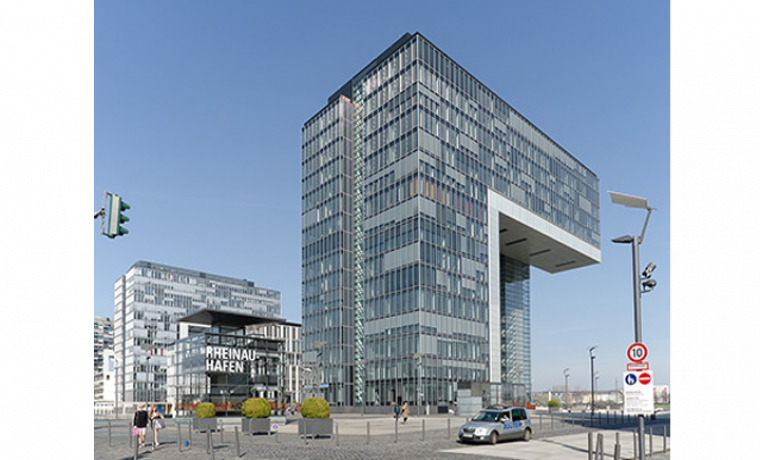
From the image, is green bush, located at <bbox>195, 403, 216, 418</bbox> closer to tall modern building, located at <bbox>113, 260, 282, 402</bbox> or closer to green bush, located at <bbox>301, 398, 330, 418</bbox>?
green bush, located at <bbox>301, 398, 330, 418</bbox>

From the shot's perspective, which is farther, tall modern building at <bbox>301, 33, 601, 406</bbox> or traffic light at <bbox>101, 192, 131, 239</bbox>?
tall modern building at <bbox>301, 33, 601, 406</bbox>

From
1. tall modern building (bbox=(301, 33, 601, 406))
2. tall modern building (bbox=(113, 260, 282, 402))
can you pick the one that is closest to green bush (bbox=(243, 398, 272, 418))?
tall modern building (bbox=(301, 33, 601, 406))

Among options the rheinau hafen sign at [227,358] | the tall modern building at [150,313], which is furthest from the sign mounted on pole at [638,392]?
the tall modern building at [150,313]

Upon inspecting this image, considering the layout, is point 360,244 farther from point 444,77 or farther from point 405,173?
point 444,77

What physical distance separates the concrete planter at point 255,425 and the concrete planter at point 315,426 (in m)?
3.25

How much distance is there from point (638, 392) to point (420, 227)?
200 ft

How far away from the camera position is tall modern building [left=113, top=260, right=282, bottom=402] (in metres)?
158

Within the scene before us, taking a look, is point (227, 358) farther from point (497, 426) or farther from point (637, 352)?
point (637, 352)

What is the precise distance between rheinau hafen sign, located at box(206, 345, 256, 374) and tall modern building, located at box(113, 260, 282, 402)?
10205 cm

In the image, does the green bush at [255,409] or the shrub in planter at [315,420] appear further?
the green bush at [255,409]

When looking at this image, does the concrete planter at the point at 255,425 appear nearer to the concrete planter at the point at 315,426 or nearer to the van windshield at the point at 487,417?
the concrete planter at the point at 315,426

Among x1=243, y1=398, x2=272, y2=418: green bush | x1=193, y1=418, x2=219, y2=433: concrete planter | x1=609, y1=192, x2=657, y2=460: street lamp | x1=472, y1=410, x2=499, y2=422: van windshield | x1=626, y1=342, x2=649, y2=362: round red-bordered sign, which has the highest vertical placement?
x1=609, y1=192, x2=657, y2=460: street lamp

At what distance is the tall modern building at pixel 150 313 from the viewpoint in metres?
158
